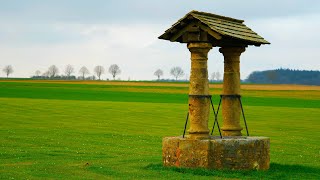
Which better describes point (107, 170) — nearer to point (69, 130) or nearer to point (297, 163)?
point (297, 163)

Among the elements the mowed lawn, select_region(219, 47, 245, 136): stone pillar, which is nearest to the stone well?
the mowed lawn

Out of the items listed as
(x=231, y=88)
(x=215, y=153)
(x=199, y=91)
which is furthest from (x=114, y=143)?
(x=215, y=153)

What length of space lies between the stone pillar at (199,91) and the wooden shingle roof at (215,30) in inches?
21.8

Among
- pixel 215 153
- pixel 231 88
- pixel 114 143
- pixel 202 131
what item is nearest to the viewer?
pixel 215 153

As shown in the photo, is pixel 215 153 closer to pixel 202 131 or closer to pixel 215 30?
pixel 202 131

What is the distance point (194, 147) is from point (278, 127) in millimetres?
24728

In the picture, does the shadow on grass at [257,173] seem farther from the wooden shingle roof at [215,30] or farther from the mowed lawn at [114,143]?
the wooden shingle roof at [215,30]

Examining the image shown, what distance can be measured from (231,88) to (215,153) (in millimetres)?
3284

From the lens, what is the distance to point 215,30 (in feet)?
65.9

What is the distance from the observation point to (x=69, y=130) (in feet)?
125

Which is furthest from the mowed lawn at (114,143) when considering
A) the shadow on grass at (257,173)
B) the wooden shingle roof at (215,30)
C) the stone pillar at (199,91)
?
the wooden shingle roof at (215,30)

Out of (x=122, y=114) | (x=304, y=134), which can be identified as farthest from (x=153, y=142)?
(x=122, y=114)

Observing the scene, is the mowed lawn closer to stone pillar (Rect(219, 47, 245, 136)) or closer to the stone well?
the stone well

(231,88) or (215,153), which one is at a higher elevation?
(231,88)
